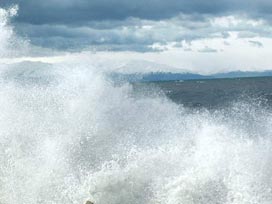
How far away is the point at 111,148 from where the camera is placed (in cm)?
2594

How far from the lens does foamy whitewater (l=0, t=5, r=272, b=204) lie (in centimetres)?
2186

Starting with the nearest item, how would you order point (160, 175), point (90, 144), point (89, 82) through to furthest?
point (160, 175) < point (90, 144) < point (89, 82)

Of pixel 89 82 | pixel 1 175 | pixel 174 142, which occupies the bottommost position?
pixel 1 175

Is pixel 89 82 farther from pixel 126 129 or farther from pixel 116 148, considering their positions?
pixel 116 148

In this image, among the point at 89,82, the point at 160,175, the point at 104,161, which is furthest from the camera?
the point at 89,82

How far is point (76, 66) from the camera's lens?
3084 cm

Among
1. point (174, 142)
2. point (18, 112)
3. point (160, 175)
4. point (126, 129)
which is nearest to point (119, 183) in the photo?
point (160, 175)

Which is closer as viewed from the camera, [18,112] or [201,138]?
[201,138]

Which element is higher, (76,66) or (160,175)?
(76,66)

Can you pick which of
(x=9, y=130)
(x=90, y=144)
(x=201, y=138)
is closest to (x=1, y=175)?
(x=9, y=130)

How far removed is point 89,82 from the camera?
3020cm

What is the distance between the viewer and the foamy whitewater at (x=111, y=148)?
21.9m

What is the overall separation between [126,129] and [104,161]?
4.20m

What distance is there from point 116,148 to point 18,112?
617 cm
